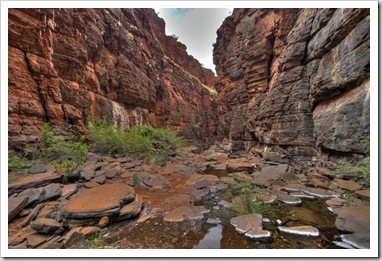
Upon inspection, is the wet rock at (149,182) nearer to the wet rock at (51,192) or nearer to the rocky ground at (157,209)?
the rocky ground at (157,209)

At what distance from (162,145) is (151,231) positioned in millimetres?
10137

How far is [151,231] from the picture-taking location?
299 centimetres

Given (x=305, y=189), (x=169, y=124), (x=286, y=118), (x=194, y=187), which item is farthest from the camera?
(x=169, y=124)

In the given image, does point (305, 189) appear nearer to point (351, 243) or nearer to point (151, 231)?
point (351, 243)

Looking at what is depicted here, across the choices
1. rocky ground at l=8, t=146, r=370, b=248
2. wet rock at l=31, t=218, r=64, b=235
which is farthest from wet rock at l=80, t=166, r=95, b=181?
wet rock at l=31, t=218, r=64, b=235

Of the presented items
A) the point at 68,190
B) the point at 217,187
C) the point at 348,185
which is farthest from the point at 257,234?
the point at 68,190

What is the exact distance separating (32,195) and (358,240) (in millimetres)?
6193

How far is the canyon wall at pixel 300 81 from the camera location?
5.25m

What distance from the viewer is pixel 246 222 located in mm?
3094

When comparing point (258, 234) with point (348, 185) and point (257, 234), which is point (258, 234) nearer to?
point (257, 234)

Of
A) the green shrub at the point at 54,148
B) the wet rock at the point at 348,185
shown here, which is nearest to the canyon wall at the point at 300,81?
the wet rock at the point at 348,185

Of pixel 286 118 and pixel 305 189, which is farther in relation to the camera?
pixel 286 118

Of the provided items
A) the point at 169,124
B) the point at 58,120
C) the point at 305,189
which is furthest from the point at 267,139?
the point at 169,124

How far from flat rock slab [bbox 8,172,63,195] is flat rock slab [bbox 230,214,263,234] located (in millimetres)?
4906
